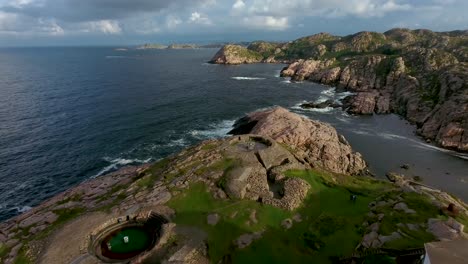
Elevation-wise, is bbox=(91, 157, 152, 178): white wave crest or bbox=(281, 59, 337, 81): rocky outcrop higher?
bbox=(281, 59, 337, 81): rocky outcrop

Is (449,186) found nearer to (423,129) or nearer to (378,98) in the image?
(423,129)

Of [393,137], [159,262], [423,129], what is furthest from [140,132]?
[423,129]

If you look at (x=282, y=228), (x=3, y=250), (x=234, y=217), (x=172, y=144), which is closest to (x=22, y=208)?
(x=3, y=250)

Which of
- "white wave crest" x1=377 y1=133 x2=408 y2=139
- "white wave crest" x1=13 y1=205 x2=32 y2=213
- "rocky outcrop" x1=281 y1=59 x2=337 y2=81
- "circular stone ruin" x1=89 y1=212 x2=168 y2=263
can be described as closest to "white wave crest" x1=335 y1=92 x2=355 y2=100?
"rocky outcrop" x1=281 y1=59 x2=337 y2=81

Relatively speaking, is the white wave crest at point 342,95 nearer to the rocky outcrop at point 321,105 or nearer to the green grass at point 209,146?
the rocky outcrop at point 321,105

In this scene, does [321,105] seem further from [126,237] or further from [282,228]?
[126,237]

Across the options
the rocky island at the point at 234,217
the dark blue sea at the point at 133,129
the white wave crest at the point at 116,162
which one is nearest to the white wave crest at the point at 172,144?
the dark blue sea at the point at 133,129

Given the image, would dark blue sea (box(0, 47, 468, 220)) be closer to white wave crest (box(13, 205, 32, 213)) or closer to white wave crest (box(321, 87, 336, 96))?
white wave crest (box(13, 205, 32, 213))
